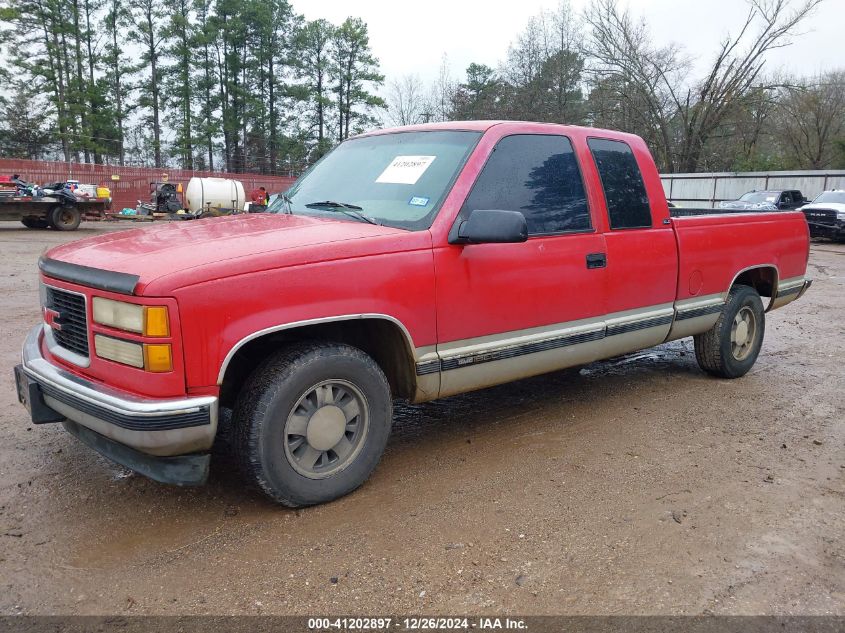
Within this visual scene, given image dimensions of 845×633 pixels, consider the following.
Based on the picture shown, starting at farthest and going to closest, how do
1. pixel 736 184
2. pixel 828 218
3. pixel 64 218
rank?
pixel 736 184 → pixel 828 218 → pixel 64 218

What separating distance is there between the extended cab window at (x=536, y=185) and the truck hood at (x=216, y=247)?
0.67 m

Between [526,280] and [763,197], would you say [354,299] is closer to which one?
[526,280]

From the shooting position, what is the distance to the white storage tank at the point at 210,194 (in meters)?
29.8

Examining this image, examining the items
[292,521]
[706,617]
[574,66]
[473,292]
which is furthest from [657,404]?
[574,66]

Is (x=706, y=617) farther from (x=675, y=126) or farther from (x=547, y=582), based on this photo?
(x=675, y=126)

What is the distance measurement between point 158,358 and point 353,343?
1135 mm

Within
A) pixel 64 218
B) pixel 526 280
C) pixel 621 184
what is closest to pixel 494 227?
pixel 526 280

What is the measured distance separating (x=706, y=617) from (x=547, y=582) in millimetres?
588

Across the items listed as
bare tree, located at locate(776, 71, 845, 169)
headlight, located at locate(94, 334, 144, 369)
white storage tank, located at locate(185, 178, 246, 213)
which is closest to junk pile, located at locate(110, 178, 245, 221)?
white storage tank, located at locate(185, 178, 246, 213)

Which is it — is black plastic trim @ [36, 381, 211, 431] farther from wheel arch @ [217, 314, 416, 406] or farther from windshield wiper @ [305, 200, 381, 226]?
windshield wiper @ [305, 200, 381, 226]

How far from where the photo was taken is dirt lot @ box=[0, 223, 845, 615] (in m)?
2.59

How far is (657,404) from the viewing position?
4957mm

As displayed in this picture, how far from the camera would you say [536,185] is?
3988 mm

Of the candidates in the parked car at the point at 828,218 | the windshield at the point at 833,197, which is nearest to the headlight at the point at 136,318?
the parked car at the point at 828,218
